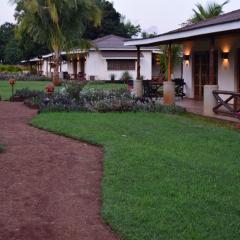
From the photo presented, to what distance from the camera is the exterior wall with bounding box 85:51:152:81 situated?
157 ft

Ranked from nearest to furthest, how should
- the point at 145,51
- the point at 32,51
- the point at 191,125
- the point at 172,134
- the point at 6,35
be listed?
the point at 172,134 < the point at 191,125 < the point at 145,51 < the point at 32,51 < the point at 6,35

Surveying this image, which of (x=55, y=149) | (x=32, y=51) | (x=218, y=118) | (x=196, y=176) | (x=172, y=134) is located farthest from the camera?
(x=32, y=51)

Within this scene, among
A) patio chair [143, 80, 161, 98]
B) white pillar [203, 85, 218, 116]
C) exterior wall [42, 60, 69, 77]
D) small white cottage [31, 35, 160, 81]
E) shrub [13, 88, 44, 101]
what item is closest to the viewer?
white pillar [203, 85, 218, 116]

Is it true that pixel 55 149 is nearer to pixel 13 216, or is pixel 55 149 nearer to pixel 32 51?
pixel 13 216

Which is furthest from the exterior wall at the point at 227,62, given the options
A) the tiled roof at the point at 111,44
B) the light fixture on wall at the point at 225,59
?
the tiled roof at the point at 111,44

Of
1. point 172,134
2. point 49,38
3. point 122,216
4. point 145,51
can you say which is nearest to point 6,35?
point 145,51

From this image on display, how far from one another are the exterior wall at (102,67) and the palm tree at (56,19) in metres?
7.33

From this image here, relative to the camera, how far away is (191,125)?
44.9 feet

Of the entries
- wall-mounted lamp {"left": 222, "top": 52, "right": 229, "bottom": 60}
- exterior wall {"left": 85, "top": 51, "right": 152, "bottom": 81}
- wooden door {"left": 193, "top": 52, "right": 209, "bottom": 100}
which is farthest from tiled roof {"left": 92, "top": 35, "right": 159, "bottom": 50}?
wall-mounted lamp {"left": 222, "top": 52, "right": 229, "bottom": 60}

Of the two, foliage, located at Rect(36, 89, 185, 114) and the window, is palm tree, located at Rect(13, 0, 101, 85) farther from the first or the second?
foliage, located at Rect(36, 89, 185, 114)

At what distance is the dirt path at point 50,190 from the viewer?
5621 millimetres

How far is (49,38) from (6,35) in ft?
184

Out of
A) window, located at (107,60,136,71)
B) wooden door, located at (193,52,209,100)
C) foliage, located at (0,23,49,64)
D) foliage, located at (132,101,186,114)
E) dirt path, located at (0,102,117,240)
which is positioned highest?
foliage, located at (0,23,49,64)

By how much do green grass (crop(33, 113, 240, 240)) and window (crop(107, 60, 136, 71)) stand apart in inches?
1353
